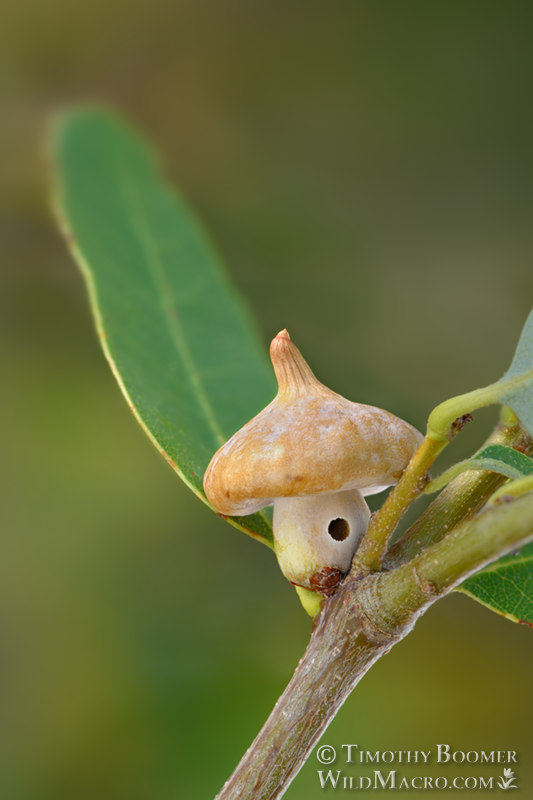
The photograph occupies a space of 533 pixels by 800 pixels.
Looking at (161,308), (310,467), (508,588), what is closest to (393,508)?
(310,467)

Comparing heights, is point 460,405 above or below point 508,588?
above

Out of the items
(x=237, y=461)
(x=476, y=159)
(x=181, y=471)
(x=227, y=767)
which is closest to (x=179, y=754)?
(x=227, y=767)

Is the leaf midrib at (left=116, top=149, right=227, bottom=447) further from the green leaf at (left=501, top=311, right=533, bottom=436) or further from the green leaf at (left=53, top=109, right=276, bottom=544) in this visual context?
the green leaf at (left=501, top=311, right=533, bottom=436)

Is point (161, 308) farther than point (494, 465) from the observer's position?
Yes

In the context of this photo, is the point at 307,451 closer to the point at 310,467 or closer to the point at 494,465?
the point at 310,467

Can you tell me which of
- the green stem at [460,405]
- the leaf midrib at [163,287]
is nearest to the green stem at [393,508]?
the green stem at [460,405]
